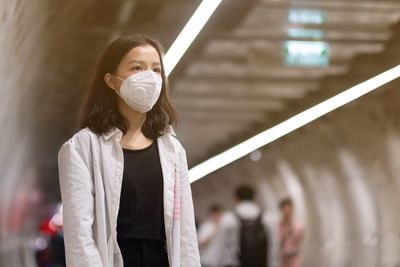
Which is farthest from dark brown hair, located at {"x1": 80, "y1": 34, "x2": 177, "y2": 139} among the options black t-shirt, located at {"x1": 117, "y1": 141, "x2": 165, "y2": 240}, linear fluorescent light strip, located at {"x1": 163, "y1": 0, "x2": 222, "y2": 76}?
linear fluorescent light strip, located at {"x1": 163, "y1": 0, "x2": 222, "y2": 76}

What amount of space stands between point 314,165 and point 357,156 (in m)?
4.78

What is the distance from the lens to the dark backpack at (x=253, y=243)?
414 inches

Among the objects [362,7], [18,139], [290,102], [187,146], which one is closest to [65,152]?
[362,7]

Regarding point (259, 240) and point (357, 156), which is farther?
point (357, 156)

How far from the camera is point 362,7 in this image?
47.4 feet

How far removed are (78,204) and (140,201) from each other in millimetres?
218

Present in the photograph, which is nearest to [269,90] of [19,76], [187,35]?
[19,76]

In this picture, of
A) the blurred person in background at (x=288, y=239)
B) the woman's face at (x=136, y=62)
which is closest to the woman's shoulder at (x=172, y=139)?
the woman's face at (x=136, y=62)

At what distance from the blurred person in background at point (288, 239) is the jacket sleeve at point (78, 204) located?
391 inches

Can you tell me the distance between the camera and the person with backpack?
10523 mm

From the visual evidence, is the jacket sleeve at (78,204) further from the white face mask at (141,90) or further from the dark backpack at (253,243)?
the dark backpack at (253,243)

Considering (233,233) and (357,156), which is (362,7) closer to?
(233,233)

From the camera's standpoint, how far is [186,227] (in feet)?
11.5

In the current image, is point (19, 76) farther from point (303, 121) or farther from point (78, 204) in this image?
point (78, 204)
